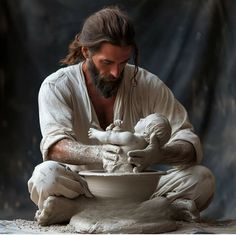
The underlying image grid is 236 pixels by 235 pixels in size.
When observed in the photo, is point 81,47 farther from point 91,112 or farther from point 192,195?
point 192,195

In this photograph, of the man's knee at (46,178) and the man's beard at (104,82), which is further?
the man's beard at (104,82)

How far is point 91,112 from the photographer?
18.5 feet

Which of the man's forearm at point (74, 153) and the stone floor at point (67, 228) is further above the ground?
the man's forearm at point (74, 153)

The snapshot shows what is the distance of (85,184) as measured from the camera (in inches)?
212

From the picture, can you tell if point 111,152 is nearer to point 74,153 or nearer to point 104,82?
point 74,153

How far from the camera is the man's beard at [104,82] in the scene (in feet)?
18.0

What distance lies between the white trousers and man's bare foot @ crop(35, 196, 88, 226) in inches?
1.4

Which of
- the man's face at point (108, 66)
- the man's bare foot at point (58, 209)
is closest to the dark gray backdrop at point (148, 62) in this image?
the man's face at point (108, 66)

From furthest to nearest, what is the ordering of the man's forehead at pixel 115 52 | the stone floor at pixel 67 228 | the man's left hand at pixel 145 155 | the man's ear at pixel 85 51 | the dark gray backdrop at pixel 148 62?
the dark gray backdrop at pixel 148 62, the man's ear at pixel 85 51, the man's forehead at pixel 115 52, the stone floor at pixel 67 228, the man's left hand at pixel 145 155

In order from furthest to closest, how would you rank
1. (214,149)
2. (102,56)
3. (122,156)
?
(214,149) → (102,56) → (122,156)

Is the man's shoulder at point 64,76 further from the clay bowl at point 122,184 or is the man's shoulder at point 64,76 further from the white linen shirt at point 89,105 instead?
the clay bowl at point 122,184

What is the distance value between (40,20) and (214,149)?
6.01 ft

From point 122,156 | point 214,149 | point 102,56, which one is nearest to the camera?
point 122,156

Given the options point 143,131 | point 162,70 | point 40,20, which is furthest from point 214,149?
point 143,131
